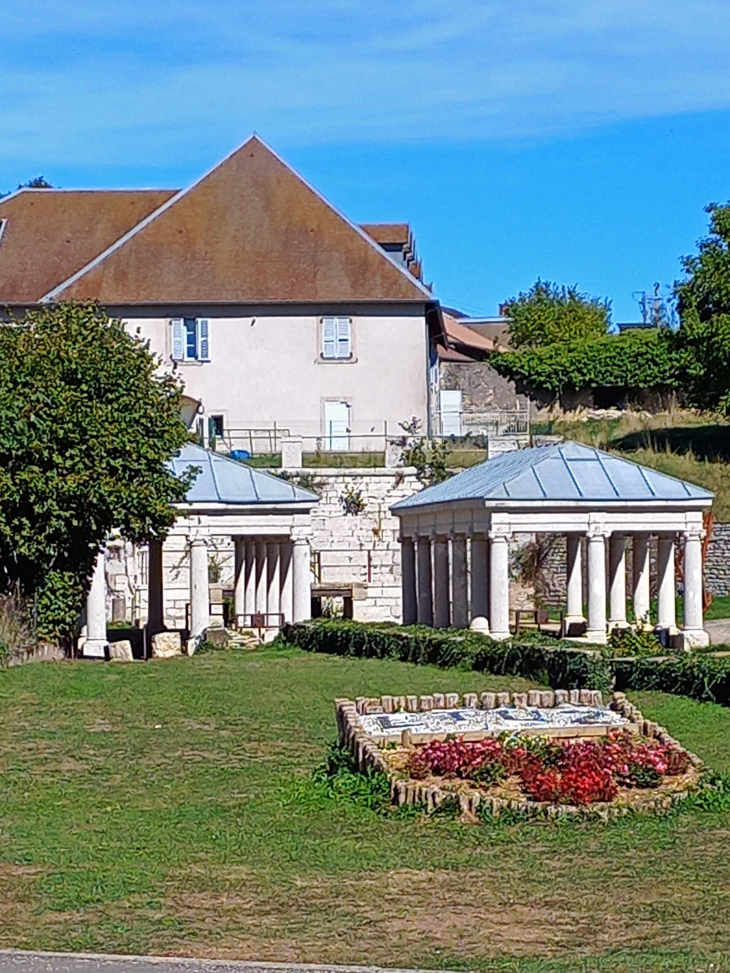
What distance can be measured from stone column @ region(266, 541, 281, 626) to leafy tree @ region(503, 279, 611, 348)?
Answer: 3871 centimetres

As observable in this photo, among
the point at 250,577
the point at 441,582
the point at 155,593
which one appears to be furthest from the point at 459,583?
the point at 250,577

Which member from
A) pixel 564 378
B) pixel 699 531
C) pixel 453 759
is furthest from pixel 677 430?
pixel 453 759

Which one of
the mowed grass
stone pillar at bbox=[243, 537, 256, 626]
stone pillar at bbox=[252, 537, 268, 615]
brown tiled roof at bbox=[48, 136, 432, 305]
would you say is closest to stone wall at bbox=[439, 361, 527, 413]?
brown tiled roof at bbox=[48, 136, 432, 305]

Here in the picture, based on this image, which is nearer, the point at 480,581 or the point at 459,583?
the point at 480,581

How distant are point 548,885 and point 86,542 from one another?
18.9 meters

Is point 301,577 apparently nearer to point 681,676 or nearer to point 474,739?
point 681,676

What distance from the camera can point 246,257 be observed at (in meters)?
50.3

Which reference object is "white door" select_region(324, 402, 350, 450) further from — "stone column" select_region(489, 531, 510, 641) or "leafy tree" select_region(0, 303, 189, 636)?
"leafy tree" select_region(0, 303, 189, 636)

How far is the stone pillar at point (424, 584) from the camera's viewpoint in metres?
34.3

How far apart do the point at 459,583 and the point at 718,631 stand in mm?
5051

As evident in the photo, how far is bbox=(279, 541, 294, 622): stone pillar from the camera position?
33.3 m

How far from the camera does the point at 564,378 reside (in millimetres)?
61938

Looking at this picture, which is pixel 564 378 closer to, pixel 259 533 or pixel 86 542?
pixel 259 533

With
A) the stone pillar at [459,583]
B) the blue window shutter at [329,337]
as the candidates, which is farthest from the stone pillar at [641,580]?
the blue window shutter at [329,337]
